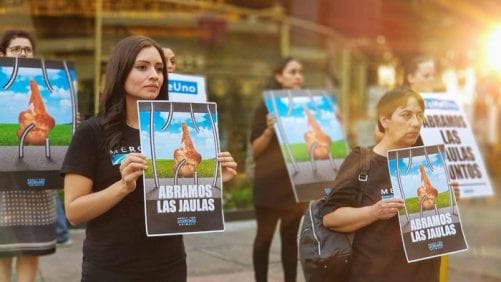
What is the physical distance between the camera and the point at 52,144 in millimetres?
4582

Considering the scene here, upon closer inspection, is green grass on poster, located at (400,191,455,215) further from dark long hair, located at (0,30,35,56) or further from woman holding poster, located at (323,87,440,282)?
dark long hair, located at (0,30,35,56)

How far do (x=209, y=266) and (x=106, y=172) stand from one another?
433cm

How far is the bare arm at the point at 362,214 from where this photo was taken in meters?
3.53

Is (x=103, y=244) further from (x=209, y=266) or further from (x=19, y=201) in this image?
(x=209, y=266)

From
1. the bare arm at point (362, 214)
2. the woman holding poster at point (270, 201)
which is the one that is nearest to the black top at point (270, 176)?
the woman holding poster at point (270, 201)

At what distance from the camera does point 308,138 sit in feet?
19.1

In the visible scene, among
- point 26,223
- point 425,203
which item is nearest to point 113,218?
point 425,203

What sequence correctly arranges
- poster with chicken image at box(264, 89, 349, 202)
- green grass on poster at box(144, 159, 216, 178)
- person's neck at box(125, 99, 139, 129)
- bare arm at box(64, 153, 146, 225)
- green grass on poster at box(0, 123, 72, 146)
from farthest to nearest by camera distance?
poster with chicken image at box(264, 89, 349, 202), green grass on poster at box(0, 123, 72, 146), person's neck at box(125, 99, 139, 129), green grass on poster at box(144, 159, 216, 178), bare arm at box(64, 153, 146, 225)

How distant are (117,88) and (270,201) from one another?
2.93 m

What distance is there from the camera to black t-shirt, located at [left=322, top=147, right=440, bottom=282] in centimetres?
361

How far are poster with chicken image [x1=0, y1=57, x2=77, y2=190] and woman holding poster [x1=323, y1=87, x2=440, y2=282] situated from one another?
1757 mm

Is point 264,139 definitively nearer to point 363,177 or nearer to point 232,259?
point 232,259

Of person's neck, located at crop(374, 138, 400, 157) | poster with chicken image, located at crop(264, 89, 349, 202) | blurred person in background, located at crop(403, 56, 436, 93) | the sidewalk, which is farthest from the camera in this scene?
the sidewalk

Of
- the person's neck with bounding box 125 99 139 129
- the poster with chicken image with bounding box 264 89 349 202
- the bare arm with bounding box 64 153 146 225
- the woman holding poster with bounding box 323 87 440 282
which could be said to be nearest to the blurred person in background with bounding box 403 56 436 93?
the poster with chicken image with bounding box 264 89 349 202
